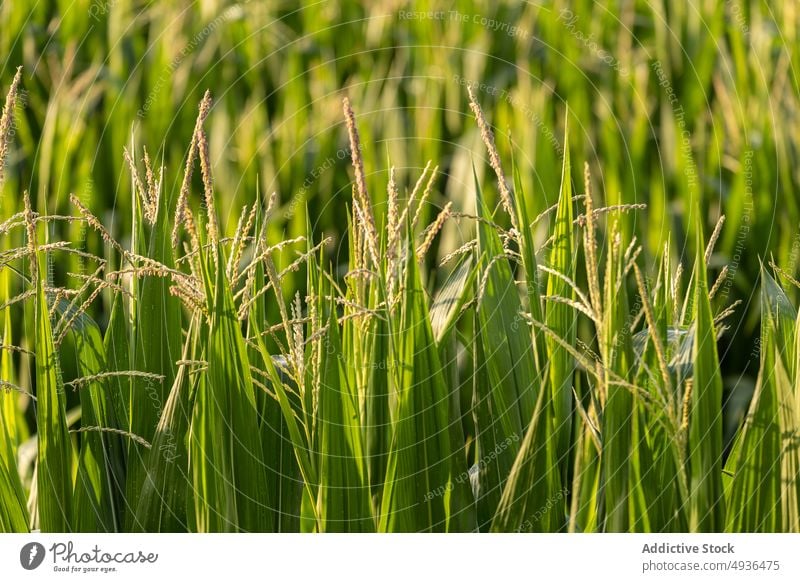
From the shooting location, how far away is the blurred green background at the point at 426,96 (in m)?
1.03

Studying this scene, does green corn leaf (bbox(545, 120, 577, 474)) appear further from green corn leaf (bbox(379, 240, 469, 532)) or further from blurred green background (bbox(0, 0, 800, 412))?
blurred green background (bbox(0, 0, 800, 412))

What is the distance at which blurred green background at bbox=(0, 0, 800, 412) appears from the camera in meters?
1.03

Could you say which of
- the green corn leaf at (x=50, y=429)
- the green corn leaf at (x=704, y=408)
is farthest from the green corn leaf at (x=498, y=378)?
the green corn leaf at (x=50, y=429)

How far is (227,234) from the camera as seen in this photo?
3.10 feet
